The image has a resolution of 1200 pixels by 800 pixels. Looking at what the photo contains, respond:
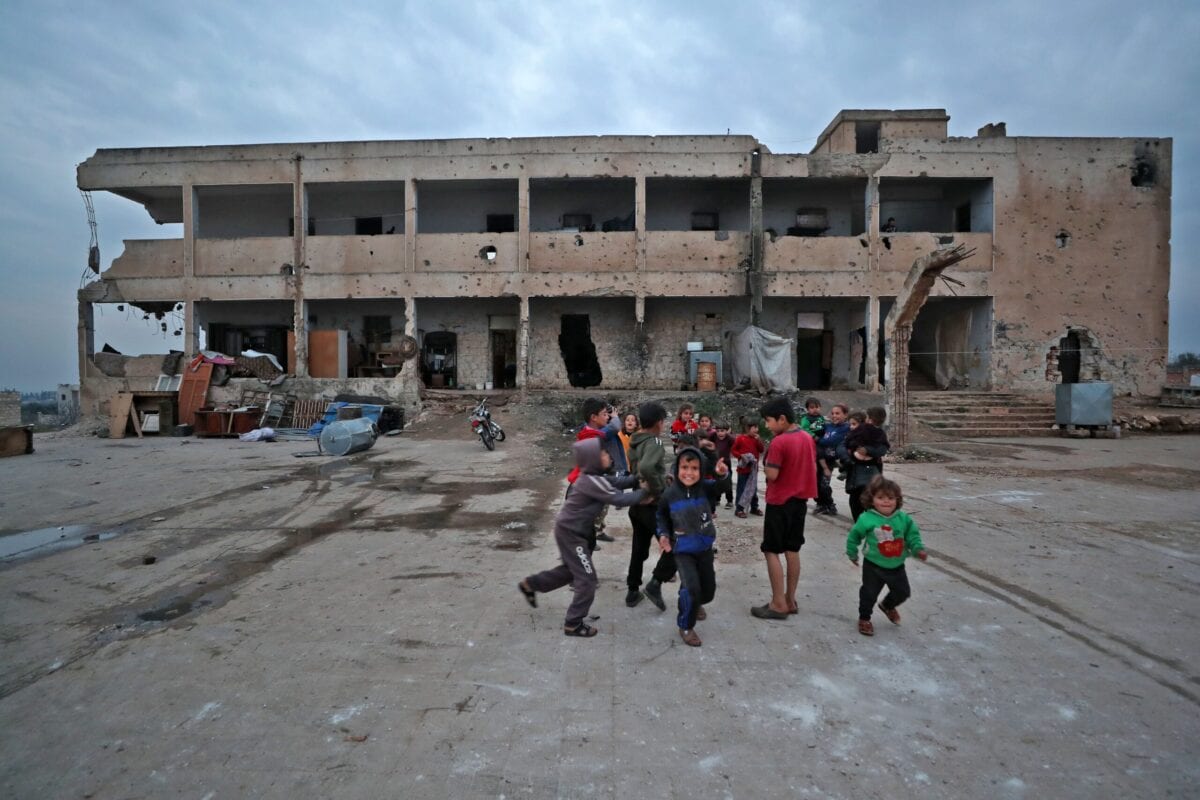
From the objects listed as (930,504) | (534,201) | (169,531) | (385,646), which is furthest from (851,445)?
(534,201)

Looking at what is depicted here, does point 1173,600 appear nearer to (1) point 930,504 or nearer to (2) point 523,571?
(1) point 930,504

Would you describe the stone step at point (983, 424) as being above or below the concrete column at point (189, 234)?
below

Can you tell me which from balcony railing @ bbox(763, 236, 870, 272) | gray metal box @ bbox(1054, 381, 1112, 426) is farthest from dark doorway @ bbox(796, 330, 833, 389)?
gray metal box @ bbox(1054, 381, 1112, 426)

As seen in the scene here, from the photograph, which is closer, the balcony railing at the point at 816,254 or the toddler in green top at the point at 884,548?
the toddler in green top at the point at 884,548

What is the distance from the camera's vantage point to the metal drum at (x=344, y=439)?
1194 cm

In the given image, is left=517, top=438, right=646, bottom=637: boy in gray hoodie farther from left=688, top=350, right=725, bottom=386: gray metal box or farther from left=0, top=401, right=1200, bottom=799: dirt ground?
left=688, top=350, right=725, bottom=386: gray metal box

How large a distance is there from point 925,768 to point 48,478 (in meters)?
12.3

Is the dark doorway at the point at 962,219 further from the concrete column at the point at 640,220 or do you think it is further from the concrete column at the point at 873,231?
the concrete column at the point at 640,220

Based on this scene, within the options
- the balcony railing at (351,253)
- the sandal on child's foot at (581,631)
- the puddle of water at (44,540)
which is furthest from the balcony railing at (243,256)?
the sandal on child's foot at (581,631)

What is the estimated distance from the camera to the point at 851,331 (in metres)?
20.2

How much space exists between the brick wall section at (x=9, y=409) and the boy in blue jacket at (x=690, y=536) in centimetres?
1768

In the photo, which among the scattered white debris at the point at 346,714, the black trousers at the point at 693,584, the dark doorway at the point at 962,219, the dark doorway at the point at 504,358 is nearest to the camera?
the scattered white debris at the point at 346,714

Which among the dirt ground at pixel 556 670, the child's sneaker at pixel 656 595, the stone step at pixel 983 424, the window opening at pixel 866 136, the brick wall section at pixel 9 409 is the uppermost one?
the window opening at pixel 866 136

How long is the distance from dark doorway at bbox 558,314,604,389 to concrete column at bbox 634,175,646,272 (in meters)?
3.08
